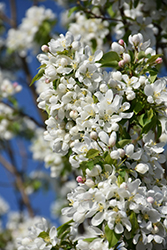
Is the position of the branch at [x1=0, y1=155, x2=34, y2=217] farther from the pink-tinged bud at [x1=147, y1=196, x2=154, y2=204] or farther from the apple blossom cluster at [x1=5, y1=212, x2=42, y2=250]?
the pink-tinged bud at [x1=147, y1=196, x2=154, y2=204]

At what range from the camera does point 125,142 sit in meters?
1.49

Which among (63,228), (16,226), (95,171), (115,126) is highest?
(115,126)

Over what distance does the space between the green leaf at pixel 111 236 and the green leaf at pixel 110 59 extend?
2.93 ft

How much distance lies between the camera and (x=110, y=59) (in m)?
1.71

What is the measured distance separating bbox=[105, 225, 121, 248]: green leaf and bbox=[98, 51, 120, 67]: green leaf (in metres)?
0.89

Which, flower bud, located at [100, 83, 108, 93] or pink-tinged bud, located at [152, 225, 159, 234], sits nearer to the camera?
pink-tinged bud, located at [152, 225, 159, 234]

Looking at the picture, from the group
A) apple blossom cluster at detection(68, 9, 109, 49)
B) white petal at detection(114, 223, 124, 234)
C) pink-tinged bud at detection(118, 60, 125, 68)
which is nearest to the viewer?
white petal at detection(114, 223, 124, 234)

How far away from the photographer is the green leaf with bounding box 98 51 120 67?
1.69 metres

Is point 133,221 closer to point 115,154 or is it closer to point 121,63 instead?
point 115,154

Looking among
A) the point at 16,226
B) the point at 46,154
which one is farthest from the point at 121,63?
the point at 16,226

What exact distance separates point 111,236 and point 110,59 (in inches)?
37.4

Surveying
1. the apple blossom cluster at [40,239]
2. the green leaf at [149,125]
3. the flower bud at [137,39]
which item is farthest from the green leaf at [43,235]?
the flower bud at [137,39]

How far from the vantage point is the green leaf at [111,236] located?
4.39 ft

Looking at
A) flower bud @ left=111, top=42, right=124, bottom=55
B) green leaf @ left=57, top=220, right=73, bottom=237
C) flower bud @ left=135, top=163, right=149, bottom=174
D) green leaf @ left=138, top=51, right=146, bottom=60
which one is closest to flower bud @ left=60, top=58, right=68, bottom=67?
flower bud @ left=111, top=42, right=124, bottom=55
